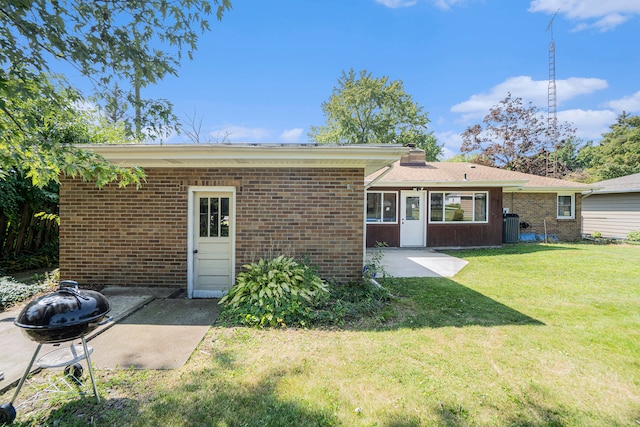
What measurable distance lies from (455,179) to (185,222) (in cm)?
1024

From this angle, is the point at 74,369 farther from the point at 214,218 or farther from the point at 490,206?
the point at 490,206

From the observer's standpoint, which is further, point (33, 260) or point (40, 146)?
point (33, 260)

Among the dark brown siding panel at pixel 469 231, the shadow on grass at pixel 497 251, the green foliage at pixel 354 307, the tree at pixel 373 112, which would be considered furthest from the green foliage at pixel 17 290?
the tree at pixel 373 112

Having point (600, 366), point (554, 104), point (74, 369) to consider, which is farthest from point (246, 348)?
point (554, 104)

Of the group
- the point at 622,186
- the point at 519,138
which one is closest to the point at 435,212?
the point at 622,186

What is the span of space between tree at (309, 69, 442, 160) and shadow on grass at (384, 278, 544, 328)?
23.7 m

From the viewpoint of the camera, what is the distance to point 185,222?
213 inches

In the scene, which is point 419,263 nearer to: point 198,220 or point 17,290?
point 198,220

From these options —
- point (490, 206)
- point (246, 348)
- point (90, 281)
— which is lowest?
point (246, 348)

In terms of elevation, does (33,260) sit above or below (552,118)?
below

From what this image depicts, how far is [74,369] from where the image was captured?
9.03ft

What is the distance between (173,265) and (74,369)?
2807 mm

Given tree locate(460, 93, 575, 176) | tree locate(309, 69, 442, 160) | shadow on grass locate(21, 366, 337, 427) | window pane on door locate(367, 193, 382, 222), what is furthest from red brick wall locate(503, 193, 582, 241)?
tree locate(460, 93, 575, 176)

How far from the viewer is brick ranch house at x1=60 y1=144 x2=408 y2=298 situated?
5.36 metres
